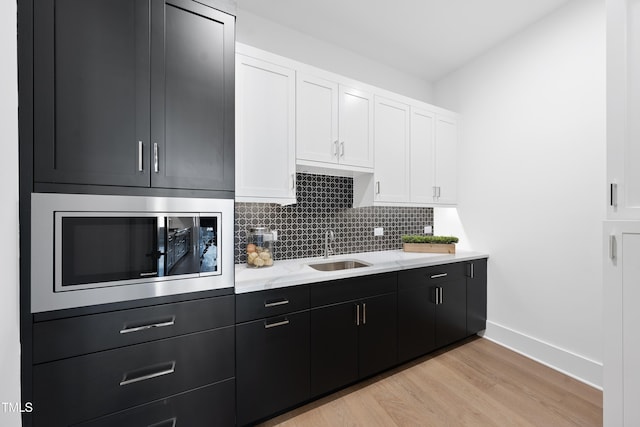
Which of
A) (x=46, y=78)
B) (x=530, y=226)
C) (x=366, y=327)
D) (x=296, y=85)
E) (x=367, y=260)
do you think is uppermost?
(x=296, y=85)

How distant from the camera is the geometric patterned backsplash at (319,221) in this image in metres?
2.18

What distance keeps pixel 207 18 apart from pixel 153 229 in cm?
113

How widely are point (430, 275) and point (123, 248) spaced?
87.9 inches

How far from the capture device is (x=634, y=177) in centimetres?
124

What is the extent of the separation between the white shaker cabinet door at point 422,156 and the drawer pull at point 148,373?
7.68 feet

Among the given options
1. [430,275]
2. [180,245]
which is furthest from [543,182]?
[180,245]

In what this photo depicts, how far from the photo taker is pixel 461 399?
1.83 metres

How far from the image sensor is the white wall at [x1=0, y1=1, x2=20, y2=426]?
2.68 feet

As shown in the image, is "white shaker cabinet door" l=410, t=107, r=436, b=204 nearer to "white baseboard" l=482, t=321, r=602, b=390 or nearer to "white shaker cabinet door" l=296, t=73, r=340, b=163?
"white shaker cabinet door" l=296, t=73, r=340, b=163

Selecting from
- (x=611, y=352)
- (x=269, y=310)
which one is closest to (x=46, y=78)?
(x=269, y=310)

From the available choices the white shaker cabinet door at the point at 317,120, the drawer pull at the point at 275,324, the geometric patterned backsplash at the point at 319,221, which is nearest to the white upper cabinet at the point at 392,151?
the geometric patterned backsplash at the point at 319,221

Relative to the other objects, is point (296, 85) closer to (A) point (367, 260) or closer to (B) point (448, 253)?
(A) point (367, 260)

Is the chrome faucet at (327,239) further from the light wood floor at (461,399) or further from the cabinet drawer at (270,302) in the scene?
the light wood floor at (461,399)

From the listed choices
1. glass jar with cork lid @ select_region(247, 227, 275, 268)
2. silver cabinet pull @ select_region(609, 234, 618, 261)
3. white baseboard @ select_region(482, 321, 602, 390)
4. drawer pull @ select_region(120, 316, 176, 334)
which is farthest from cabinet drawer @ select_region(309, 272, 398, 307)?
white baseboard @ select_region(482, 321, 602, 390)
